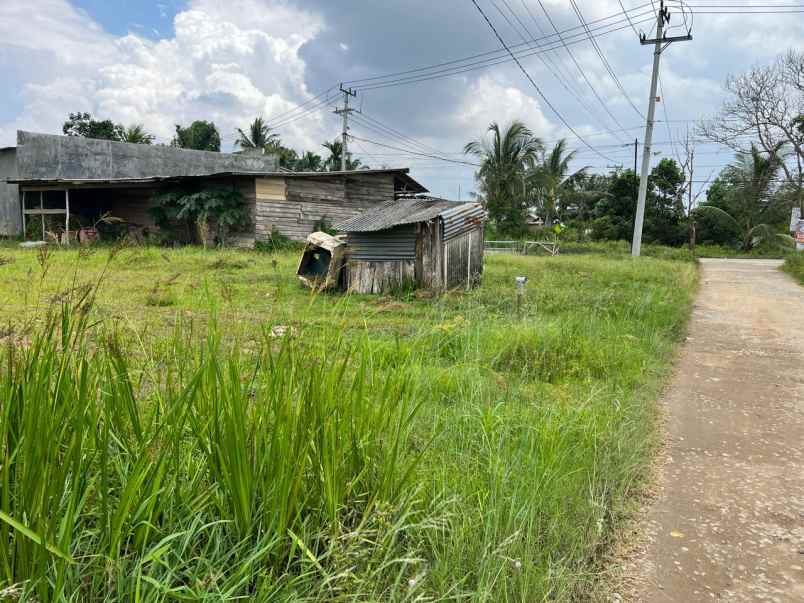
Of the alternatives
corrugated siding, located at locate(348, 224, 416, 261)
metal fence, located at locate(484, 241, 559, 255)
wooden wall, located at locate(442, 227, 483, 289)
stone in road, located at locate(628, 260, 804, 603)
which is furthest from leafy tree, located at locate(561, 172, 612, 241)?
stone in road, located at locate(628, 260, 804, 603)

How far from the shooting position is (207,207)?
1923 cm

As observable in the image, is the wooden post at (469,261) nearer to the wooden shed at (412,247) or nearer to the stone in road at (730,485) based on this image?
the wooden shed at (412,247)

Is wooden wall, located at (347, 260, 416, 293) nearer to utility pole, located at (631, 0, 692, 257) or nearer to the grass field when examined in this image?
the grass field

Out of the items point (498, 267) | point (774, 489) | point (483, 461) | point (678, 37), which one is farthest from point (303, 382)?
point (678, 37)

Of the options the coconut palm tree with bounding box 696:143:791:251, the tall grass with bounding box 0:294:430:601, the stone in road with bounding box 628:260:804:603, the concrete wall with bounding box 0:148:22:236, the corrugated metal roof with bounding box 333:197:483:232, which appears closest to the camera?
the tall grass with bounding box 0:294:430:601

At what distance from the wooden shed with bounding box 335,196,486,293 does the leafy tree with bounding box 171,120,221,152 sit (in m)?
39.2

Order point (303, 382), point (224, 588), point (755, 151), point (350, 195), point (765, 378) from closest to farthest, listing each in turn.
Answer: point (224, 588) < point (303, 382) < point (765, 378) < point (350, 195) < point (755, 151)

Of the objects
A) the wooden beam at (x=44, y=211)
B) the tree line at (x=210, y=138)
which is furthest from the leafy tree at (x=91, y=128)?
the wooden beam at (x=44, y=211)

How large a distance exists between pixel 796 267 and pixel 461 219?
14791 millimetres

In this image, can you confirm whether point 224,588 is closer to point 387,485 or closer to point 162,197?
point 387,485

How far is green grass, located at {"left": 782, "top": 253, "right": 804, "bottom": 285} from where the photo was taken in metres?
17.0

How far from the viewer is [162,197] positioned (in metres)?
20.4

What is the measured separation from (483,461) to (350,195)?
20.0 meters

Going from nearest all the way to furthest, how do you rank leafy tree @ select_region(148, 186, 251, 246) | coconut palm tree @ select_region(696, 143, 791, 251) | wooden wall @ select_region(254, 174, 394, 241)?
leafy tree @ select_region(148, 186, 251, 246), wooden wall @ select_region(254, 174, 394, 241), coconut palm tree @ select_region(696, 143, 791, 251)
